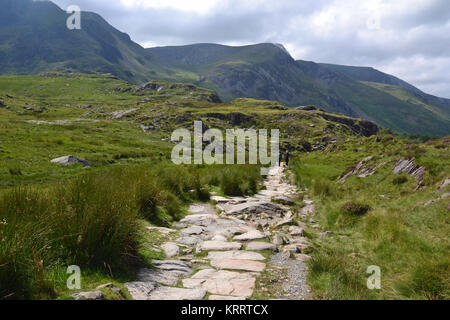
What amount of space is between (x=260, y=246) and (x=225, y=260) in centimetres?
112

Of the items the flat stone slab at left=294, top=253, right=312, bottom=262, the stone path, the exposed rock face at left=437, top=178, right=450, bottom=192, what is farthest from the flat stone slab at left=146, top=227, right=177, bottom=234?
the exposed rock face at left=437, top=178, right=450, bottom=192

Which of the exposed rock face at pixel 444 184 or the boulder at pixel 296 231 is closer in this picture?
the boulder at pixel 296 231

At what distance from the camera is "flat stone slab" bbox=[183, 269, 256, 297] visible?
4.06 meters

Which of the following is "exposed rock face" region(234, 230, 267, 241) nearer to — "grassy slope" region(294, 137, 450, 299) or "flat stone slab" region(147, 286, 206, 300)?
"grassy slope" region(294, 137, 450, 299)

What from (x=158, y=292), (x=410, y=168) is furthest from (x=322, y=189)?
(x=158, y=292)

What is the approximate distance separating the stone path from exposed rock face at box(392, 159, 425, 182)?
653 centimetres

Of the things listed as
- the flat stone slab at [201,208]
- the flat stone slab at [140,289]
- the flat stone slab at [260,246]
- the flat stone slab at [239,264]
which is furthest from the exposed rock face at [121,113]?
the flat stone slab at [140,289]

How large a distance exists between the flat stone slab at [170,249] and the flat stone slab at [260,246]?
1.55 meters

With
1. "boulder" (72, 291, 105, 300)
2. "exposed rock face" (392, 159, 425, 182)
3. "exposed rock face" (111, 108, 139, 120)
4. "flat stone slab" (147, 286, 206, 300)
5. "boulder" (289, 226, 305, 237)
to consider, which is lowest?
"boulder" (289, 226, 305, 237)

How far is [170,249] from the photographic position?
5.75 metres

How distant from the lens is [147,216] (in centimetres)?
744

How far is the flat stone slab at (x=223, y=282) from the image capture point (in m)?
4.06

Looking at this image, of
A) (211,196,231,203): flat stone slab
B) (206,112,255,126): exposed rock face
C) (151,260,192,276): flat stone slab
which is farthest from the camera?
(206,112,255,126): exposed rock face

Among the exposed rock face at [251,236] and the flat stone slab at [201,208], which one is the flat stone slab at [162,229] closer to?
the exposed rock face at [251,236]
